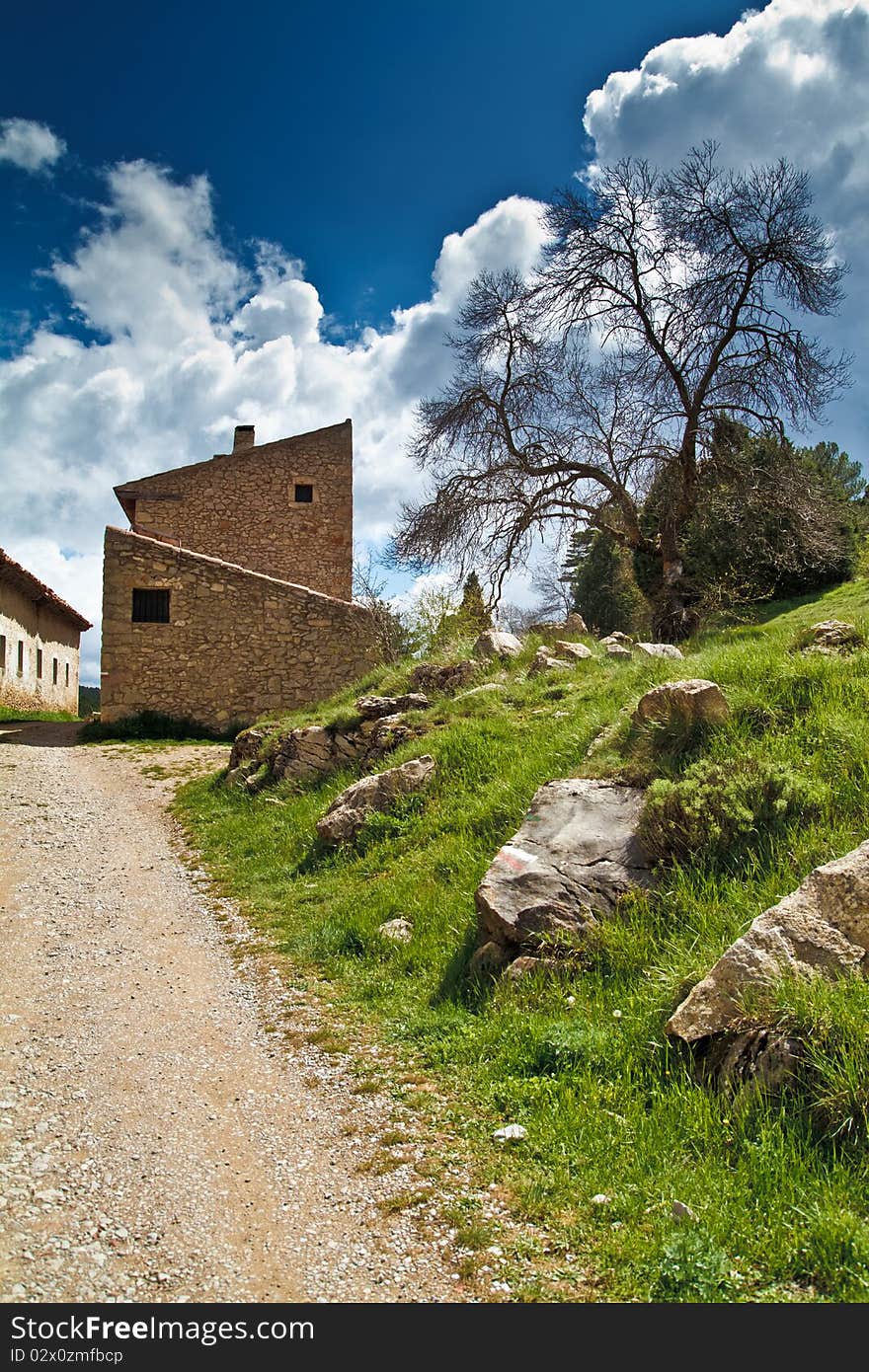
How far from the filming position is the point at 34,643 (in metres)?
26.5

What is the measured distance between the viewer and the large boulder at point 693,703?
20.1ft

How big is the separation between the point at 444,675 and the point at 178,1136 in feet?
26.3

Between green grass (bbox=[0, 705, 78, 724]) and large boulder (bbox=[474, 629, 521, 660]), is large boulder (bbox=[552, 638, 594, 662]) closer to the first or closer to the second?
large boulder (bbox=[474, 629, 521, 660])

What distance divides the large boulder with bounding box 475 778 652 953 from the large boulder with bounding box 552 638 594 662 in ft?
15.0

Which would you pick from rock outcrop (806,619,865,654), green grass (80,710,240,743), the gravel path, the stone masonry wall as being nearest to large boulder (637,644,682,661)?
rock outcrop (806,619,865,654)

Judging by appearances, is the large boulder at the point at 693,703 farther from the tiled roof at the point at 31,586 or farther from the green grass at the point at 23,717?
the tiled roof at the point at 31,586

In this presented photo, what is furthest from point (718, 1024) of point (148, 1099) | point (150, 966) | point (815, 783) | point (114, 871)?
point (114, 871)

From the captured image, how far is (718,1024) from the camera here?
3633 mm

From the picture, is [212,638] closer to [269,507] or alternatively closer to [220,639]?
[220,639]

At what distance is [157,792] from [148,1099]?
31.4ft

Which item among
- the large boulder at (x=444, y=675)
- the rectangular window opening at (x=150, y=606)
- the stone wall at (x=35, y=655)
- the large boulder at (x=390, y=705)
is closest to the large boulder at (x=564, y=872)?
the large boulder at (x=390, y=705)
